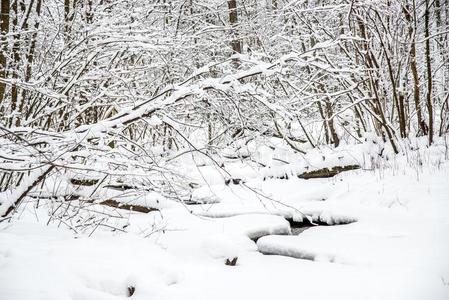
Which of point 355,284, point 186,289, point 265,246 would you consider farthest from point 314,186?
point 186,289

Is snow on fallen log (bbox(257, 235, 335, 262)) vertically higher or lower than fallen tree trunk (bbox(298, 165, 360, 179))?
higher

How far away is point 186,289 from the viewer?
281 centimetres

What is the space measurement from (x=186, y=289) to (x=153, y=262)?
0.45m

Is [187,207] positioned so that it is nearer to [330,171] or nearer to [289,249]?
[289,249]

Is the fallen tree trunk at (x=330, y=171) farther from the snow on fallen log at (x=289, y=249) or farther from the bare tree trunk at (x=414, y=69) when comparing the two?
the snow on fallen log at (x=289, y=249)

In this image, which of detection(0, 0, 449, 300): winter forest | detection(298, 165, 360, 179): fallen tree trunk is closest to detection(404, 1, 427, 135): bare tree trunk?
detection(0, 0, 449, 300): winter forest

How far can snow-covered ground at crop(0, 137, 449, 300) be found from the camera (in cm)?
259

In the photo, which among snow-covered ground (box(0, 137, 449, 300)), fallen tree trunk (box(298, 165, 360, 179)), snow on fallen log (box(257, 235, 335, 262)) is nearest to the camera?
snow-covered ground (box(0, 137, 449, 300))

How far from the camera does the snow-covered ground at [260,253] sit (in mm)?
2594

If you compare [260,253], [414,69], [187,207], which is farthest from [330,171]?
[187,207]

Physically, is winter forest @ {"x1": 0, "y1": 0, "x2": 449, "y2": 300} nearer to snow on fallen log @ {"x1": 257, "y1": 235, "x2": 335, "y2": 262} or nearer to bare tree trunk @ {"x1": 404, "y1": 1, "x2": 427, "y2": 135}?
snow on fallen log @ {"x1": 257, "y1": 235, "x2": 335, "y2": 262}

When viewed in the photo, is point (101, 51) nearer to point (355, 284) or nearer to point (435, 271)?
point (355, 284)

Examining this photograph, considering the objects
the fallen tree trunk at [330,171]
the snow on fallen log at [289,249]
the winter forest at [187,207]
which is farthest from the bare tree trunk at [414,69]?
the snow on fallen log at [289,249]

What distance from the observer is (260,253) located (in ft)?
13.2
